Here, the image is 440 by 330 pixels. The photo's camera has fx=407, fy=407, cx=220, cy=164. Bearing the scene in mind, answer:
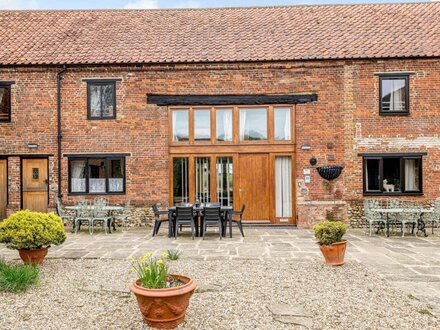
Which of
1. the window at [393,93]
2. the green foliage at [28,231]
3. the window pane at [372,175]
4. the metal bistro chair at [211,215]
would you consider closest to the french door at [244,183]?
the window pane at [372,175]

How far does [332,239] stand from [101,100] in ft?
30.6

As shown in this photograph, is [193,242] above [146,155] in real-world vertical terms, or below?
below

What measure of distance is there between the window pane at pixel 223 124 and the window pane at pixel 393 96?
16.3 feet

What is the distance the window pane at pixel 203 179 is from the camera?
525 inches

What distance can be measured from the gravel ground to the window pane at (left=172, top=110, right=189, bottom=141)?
654cm

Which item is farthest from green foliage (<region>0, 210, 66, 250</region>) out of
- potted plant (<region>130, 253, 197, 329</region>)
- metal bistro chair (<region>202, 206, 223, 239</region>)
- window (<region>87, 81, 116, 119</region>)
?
window (<region>87, 81, 116, 119</region>)

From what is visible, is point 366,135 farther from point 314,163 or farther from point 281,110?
point 281,110

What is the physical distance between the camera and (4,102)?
13.7m

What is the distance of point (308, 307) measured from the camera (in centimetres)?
525

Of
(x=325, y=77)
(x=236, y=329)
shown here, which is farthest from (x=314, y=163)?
(x=236, y=329)

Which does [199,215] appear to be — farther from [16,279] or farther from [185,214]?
[16,279]

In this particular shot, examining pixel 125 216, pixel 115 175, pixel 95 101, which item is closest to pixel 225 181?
pixel 125 216

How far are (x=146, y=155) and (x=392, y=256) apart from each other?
8.01 meters

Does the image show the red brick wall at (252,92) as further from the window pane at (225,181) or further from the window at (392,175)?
the window pane at (225,181)
